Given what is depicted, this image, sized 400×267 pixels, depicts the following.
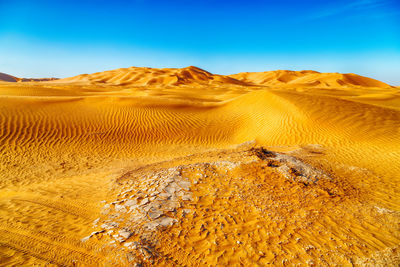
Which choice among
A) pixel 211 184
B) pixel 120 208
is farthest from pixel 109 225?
pixel 211 184

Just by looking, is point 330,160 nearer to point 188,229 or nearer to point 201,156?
point 201,156

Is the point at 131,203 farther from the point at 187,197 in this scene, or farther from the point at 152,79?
the point at 152,79

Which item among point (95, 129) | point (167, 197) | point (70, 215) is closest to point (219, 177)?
point (167, 197)

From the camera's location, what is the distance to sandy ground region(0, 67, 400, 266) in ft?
10.9

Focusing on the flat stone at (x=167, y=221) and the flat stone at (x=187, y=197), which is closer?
the flat stone at (x=167, y=221)

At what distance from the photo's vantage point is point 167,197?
458cm

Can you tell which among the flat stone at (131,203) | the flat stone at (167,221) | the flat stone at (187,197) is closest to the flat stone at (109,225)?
the flat stone at (131,203)

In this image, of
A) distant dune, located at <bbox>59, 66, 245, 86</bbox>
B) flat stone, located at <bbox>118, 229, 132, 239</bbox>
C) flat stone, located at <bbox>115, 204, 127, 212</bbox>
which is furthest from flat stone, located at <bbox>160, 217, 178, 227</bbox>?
distant dune, located at <bbox>59, 66, 245, 86</bbox>

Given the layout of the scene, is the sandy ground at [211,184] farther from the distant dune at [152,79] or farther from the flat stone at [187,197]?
the distant dune at [152,79]

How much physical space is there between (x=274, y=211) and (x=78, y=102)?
14899 mm

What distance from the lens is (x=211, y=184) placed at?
16.8 feet

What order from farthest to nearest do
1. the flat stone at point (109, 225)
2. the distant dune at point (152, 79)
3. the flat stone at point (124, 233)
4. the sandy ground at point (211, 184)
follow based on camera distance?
the distant dune at point (152, 79), the flat stone at point (109, 225), the flat stone at point (124, 233), the sandy ground at point (211, 184)

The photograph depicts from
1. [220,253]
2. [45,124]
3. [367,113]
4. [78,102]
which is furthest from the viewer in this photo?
[78,102]

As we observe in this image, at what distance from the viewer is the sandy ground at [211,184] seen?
130 inches
